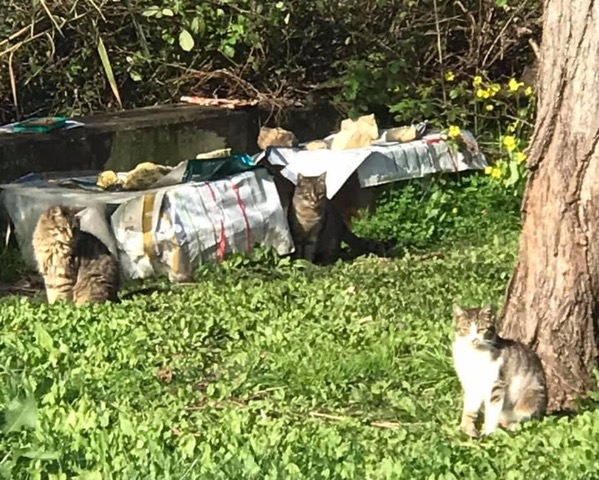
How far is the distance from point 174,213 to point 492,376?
384 centimetres

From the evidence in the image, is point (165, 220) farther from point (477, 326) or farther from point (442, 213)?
point (477, 326)

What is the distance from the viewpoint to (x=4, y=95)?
11047 mm

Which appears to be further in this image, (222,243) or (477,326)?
(222,243)

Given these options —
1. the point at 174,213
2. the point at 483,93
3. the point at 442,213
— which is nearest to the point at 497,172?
the point at 442,213

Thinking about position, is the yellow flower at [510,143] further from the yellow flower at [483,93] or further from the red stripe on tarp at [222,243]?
the red stripe on tarp at [222,243]

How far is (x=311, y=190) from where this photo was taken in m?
9.70

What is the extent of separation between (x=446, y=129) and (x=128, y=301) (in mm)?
4698

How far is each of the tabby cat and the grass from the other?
312mm

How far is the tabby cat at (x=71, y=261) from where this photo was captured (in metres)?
7.54

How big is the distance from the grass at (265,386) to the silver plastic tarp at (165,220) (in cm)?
27

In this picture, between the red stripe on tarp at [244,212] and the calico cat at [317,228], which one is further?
the calico cat at [317,228]

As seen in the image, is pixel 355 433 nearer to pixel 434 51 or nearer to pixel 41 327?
pixel 41 327

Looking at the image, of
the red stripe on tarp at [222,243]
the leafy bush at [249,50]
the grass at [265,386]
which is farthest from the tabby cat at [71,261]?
the leafy bush at [249,50]

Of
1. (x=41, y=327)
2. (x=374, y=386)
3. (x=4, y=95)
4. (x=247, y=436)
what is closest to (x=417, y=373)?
(x=374, y=386)
